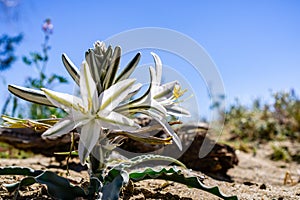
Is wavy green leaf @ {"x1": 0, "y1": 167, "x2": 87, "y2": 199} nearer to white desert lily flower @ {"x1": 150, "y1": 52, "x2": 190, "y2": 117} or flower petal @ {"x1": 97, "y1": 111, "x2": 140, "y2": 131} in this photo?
flower petal @ {"x1": 97, "y1": 111, "x2": 140, "y2": 131}

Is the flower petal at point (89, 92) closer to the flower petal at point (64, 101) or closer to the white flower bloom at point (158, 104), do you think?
the flower petal at point (64, 101)

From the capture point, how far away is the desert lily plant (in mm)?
1259

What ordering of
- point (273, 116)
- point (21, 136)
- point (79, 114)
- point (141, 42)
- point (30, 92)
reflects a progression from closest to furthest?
1. point (79, 114)
2. point (30, 92)
3. point (141, 42)
4. point (21, 136)
5. point (273, 116)

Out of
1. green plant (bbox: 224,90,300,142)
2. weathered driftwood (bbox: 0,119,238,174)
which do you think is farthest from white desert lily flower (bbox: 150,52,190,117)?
green plant (bbox: 224,90,300,142)

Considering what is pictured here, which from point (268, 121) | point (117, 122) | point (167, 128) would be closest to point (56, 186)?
point (117, 122)

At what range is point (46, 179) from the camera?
1335mm

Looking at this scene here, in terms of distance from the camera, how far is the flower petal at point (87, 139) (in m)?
1.24

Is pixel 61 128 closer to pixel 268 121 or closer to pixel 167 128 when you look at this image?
pixel 167 128

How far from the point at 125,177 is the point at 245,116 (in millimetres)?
6420

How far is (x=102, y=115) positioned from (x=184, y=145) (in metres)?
1.81

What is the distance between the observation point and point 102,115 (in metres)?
1.27

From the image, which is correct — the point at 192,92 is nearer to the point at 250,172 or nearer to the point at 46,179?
the point at 46,179

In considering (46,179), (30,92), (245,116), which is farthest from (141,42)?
(245,116)

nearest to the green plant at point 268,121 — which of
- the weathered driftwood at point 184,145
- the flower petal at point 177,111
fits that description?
the weathered driftwood at point 184,145
